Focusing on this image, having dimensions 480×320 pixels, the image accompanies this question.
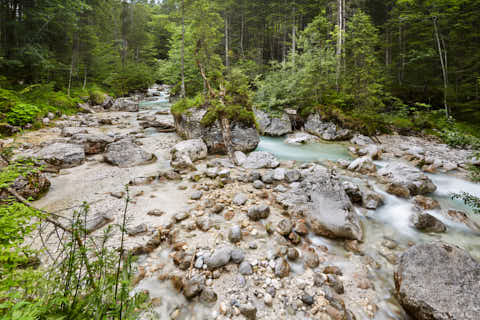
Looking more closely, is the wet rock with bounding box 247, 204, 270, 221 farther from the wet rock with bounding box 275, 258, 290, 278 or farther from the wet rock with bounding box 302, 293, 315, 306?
the wet rock with bounding box 302, 293, 315, 306

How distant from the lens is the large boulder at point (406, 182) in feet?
18.8

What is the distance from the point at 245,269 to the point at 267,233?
1017 millimetres

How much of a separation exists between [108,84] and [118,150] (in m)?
23.5

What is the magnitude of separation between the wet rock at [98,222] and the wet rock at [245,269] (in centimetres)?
300

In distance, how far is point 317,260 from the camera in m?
3.40

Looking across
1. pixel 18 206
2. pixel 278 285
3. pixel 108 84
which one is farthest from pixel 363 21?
pixel 108 84

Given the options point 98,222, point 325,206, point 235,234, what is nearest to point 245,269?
point 235,234

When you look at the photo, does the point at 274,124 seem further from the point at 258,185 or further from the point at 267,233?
the point at 267,233

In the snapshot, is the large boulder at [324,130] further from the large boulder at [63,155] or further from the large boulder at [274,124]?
the large boulder at [63,155]

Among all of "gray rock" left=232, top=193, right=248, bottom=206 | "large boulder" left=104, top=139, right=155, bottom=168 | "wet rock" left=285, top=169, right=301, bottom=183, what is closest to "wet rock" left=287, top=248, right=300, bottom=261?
"gray rock" left=232, top=193, right=248, bottom=206

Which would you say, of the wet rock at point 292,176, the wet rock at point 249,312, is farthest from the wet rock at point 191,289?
the wet rock at point 292,176

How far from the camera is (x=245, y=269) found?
10.2ft

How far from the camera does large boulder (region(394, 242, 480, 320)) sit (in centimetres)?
241

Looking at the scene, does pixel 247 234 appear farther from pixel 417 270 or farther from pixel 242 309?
pixel 417 270
